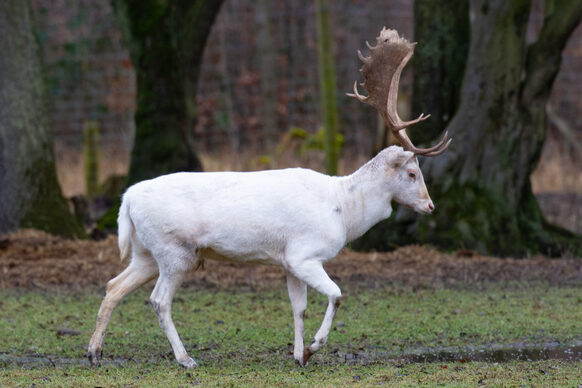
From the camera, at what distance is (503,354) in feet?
23.3

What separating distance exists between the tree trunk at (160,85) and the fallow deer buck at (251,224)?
6.38 metres

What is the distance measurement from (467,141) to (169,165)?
13.5ft

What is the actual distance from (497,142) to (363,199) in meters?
4.92

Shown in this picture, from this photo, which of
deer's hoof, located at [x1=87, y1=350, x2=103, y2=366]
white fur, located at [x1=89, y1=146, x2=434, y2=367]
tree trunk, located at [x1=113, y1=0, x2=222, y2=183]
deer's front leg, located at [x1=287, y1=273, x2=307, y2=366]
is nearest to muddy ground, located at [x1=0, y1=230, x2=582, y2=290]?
tree trunk, located at [x1=113, y1=0, x2=222, y2=183]

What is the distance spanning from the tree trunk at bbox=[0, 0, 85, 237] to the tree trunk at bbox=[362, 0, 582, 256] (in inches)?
166

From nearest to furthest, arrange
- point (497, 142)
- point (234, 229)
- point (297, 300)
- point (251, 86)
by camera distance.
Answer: point (234, 229), point (297, 300), point (497, 142), point (251, 86)

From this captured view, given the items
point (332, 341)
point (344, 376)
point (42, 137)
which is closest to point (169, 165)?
point (42, 137)

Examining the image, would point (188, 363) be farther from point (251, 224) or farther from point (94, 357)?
point (251, 224)

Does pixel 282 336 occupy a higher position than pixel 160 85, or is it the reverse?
pixel 160 85

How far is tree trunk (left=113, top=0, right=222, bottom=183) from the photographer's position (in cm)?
1326

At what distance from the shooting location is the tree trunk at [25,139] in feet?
39.1

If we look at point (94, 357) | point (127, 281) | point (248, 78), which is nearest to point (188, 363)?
point (94, 357)

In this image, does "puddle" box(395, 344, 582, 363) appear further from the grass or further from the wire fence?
the wire fence

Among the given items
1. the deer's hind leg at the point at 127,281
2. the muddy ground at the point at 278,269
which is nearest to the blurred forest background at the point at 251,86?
the muddy ground at the point at 278,269
